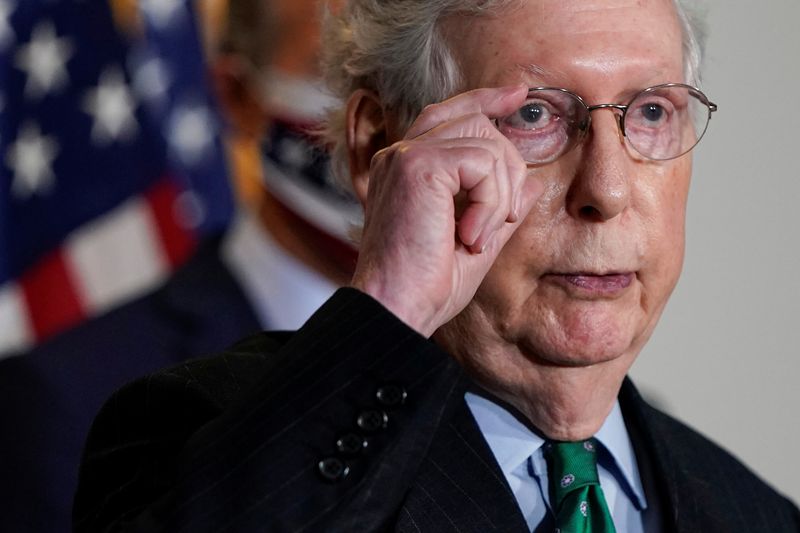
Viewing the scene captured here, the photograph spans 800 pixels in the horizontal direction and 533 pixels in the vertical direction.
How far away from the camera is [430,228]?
64.3 inches

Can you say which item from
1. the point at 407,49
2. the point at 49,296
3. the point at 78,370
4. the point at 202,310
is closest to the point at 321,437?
the point at 407,49

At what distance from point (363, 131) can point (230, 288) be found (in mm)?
1765

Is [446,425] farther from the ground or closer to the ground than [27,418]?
farther from the ground

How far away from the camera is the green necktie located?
1854 mm

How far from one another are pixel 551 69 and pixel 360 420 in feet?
1.85

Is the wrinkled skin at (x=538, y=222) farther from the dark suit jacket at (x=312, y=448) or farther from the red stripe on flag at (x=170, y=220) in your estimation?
the red stripe on flag at (x=170, y=220)

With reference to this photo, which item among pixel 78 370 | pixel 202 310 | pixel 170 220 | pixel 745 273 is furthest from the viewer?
pixel 170 220

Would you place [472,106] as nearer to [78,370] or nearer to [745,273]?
[78,370]

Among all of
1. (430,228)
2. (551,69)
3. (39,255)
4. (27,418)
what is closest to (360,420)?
(430,228)

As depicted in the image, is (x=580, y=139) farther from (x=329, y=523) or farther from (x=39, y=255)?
(x=39, y=255)

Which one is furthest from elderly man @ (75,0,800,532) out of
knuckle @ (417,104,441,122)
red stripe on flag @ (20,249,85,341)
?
red stripe on flag @ (20,249,85,341)

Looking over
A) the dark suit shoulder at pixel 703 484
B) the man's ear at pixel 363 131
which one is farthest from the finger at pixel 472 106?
the dark suit shoulder at pixel 703 484

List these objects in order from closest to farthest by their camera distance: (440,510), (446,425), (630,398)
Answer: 1. (440,510)
2. (446,425)
3. (630,398)

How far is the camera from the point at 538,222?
1.82m
